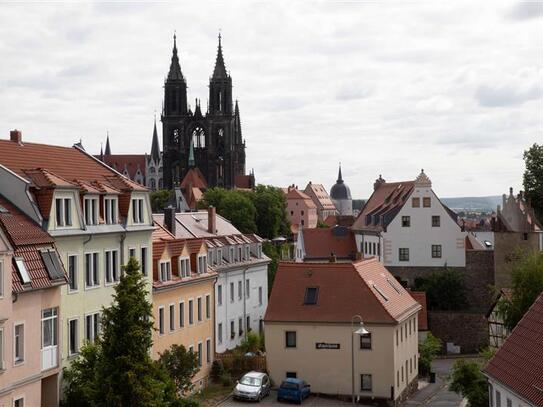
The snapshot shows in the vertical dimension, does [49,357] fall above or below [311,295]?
below

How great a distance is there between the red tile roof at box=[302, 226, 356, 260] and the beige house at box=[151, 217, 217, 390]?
137 feet

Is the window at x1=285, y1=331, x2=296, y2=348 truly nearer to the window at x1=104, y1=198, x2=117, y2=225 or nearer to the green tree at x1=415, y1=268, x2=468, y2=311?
the window at x1=104, y1=198, x2=117, y2=225

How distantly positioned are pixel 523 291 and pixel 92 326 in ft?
73.5

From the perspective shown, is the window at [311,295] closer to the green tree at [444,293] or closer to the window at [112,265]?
the window at [112,265]

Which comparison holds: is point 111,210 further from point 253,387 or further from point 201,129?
point 201,129

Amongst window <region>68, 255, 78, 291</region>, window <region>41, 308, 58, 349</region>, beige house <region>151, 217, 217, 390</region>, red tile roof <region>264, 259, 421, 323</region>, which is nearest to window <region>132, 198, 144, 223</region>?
beige house <region>151, 217, 217, 390</region>

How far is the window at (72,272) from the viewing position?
1460 inches

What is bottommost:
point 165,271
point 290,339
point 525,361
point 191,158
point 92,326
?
point 290,339

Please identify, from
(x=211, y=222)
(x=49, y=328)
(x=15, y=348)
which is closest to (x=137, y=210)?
(x=49, y=328)

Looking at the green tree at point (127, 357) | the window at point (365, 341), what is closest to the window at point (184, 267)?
the window at point (365, 341)

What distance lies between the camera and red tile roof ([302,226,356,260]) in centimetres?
9594

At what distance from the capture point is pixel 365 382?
49406mm

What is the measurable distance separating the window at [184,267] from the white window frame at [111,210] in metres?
9.02

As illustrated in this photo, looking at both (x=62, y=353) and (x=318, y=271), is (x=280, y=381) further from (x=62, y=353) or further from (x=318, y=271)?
(x=62, y=353)
